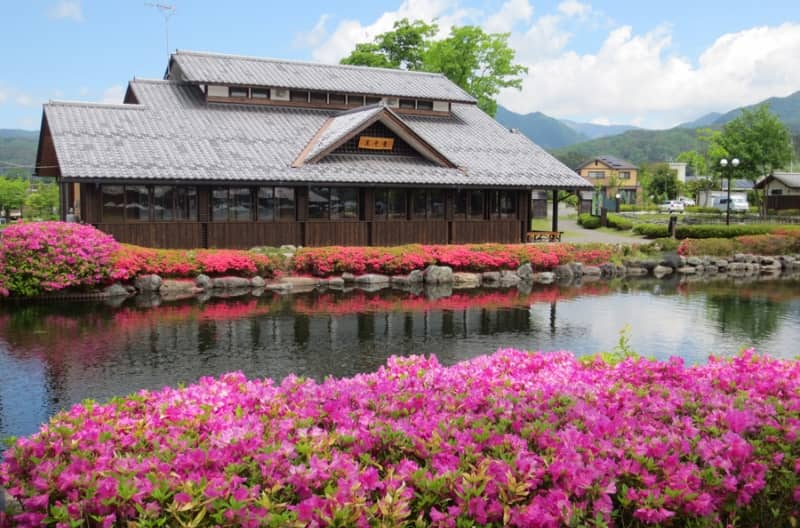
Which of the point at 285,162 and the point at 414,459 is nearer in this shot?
the point at 414,459

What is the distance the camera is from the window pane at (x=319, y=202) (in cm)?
2969

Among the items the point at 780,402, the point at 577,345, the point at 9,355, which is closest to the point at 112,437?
the point at 780,402

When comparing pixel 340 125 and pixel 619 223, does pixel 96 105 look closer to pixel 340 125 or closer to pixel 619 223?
pixel 340 125

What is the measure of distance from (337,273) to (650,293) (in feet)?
35.7

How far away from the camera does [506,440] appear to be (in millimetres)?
5250

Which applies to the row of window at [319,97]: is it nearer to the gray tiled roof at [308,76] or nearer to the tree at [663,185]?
the gray tiled roof at [308,76]

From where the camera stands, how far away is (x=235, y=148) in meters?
29.2

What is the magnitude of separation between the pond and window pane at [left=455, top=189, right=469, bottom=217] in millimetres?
8695

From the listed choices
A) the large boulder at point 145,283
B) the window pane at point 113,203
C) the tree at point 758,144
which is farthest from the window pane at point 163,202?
the tree at point 758,144

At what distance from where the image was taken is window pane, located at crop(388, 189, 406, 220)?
31.3 meters

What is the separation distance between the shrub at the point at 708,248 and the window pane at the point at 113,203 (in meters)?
24.2

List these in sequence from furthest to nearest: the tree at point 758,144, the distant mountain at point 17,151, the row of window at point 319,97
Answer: the distant mountain at point 17,151 < the tree at point 758,144 < the row of window at point 319,97

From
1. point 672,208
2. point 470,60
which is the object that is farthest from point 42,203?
point 672,208

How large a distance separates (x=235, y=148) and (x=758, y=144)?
57680 mm
